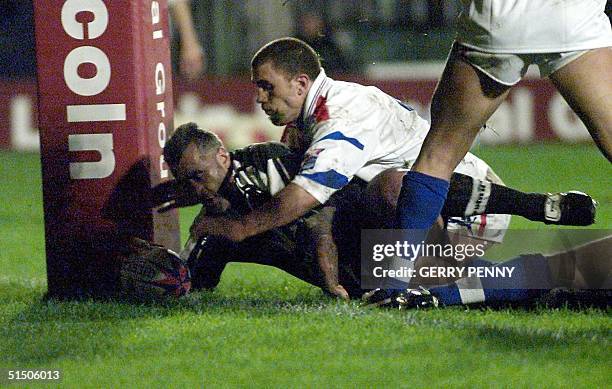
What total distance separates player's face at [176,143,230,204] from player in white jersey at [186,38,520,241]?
21 centimetres

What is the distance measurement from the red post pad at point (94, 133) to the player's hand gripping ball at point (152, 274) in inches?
7.9

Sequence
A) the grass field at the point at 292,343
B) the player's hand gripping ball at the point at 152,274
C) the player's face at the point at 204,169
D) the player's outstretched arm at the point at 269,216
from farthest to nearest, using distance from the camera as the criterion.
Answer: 1. the player's face at the point at 204,169
2. the player's hand gripping ball at the point at 152,274
3. the player's outstretched arm at the point at 269,216
4. the grass field at the point at 292,343

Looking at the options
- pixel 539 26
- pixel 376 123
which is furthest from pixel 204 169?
pixel 539 26

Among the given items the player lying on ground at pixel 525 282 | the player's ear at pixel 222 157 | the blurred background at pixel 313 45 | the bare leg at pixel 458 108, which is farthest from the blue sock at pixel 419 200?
the blurred background at pixel 313 45

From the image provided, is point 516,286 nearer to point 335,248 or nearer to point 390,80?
point 335,248

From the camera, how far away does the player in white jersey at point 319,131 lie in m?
5.13

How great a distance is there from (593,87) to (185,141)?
1775 mm

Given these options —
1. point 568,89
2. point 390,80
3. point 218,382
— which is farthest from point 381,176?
point 390,80

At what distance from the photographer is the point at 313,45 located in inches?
539

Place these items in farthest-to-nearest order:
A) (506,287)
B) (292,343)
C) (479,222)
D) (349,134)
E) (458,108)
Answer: (479,222) → (349,134) → (506,287) → (458,108) → (292,343)

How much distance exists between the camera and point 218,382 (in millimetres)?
3758

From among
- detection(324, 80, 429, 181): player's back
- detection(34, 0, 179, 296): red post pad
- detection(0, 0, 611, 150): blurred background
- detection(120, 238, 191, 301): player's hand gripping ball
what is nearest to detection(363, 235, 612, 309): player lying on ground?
detection(324, 80, 429, 181): player's back

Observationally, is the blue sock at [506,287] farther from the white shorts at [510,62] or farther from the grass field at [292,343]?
the white shorts at [510,62]

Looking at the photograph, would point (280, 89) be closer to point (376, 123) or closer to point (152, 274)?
point (376, 123)
